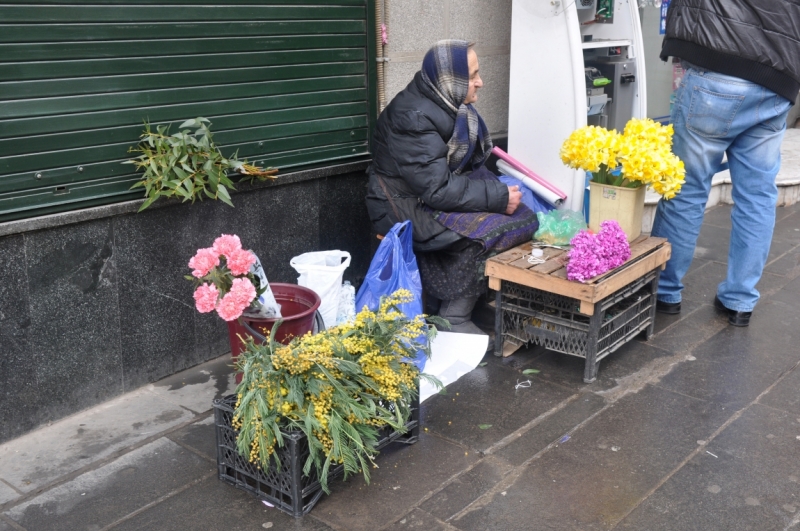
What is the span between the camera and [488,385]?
4027 mm

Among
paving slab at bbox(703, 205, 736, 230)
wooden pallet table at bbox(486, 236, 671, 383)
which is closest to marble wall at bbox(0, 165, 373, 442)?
wooden pallet table at bbox(486, 236, 671, 383)

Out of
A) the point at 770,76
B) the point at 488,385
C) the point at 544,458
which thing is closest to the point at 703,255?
the point at 770,76

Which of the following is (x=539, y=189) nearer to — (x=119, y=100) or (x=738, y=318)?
(x=738, y=318)

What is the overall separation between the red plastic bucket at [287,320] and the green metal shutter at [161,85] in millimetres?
746

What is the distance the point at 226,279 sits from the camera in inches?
127

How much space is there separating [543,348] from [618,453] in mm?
1087

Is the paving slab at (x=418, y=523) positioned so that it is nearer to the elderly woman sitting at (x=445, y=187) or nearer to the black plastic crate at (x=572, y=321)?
the black plastic crate at (x=572, y=321)

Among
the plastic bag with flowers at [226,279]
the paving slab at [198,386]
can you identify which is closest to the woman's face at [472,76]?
the plastic bag with flowers at [226,279]

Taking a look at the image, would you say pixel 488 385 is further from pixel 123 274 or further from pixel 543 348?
pixel 123 274

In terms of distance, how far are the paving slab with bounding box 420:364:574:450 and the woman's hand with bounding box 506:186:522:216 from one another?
2.65ft

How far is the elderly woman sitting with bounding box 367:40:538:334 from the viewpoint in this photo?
4.18 meters

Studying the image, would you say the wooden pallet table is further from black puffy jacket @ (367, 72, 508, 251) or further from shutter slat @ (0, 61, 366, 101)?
shutter slat @ (0, 61, 366, 101)

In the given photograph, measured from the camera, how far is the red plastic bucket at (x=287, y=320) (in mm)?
3492

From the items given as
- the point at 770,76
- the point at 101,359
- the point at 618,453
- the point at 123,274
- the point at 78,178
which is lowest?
the point at 618,453
